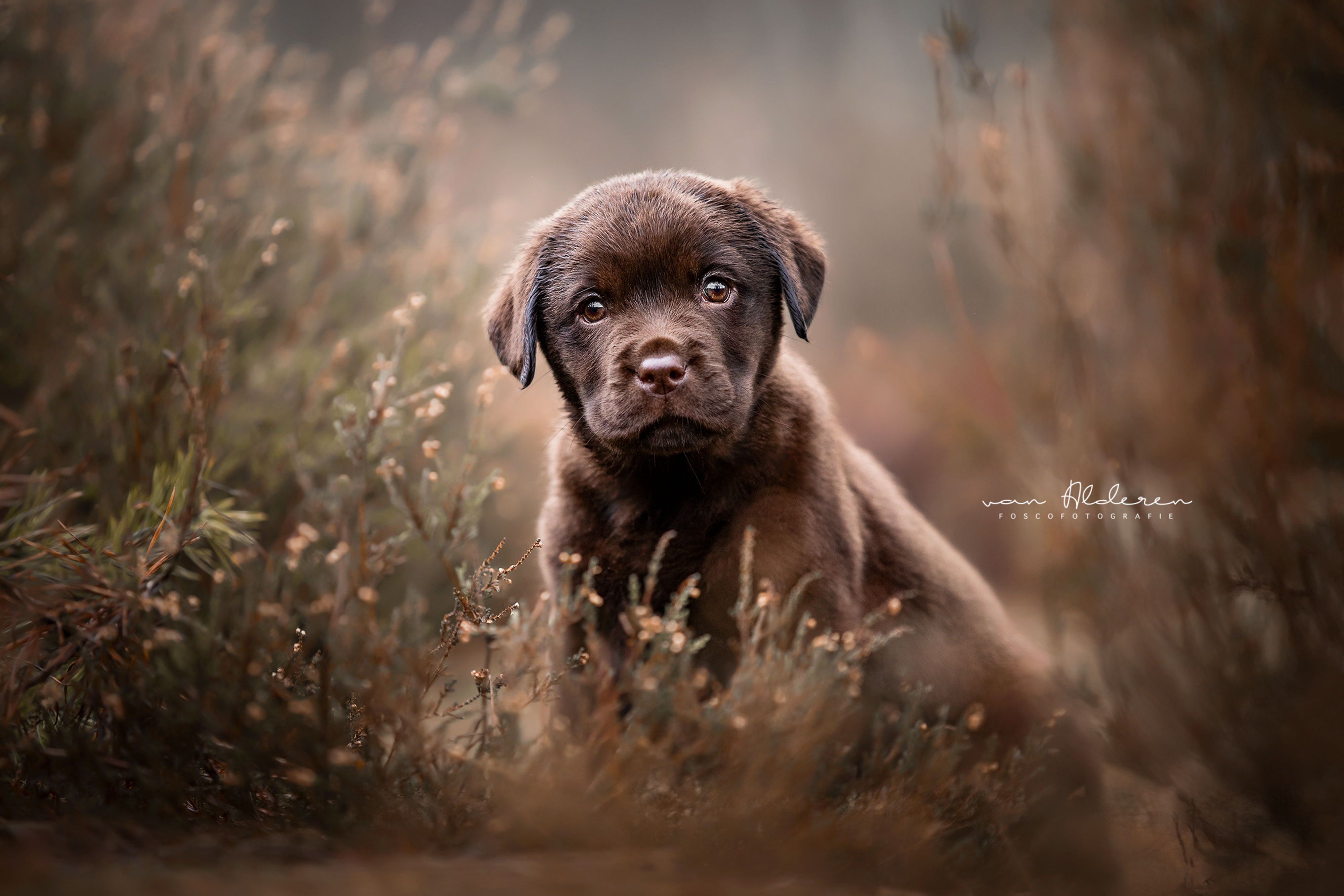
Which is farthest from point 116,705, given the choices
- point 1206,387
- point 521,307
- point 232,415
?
point 1206,387

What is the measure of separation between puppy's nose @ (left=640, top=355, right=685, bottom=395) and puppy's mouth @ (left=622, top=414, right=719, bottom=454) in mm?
88

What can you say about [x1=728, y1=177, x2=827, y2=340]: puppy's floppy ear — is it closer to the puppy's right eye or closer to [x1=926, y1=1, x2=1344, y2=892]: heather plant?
the puppy's right eye

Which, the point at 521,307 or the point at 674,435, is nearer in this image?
the point at 674,435

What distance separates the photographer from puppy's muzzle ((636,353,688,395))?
259 centimetres

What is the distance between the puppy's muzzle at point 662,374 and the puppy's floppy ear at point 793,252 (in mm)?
543

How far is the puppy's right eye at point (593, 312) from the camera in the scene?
298 cm

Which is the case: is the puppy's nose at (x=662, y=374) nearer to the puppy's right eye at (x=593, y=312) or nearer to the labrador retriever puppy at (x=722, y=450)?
the labrador retriever puppy at (x=722, y=450)

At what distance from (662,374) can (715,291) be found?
521 mm

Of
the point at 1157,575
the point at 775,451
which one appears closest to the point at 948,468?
the point at 775,451

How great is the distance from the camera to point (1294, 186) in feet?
6.22

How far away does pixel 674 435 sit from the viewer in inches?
104

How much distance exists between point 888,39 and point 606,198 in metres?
8.37

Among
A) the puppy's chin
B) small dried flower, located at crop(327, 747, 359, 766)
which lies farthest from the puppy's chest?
small dried flower, located at crop(327, 747, 359, 766)

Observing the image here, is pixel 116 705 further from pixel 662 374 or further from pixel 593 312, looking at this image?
pixel 593 312
